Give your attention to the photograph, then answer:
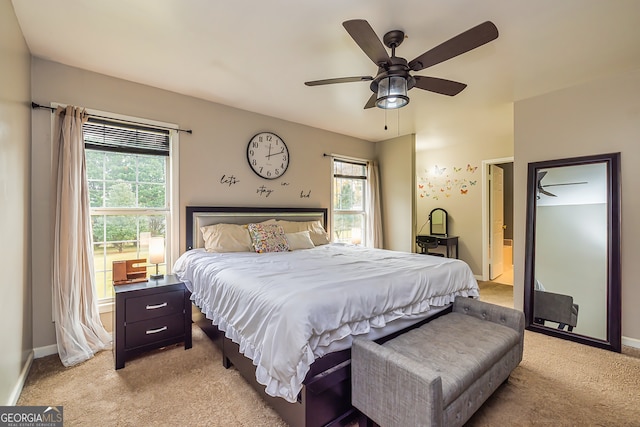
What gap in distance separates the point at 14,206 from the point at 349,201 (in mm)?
4141

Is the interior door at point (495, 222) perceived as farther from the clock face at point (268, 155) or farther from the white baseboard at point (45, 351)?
the white baseboard at point (45, 351)

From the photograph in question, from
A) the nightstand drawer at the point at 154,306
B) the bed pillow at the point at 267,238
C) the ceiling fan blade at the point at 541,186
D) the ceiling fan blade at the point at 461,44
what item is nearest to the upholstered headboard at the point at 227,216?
the bed pillow at the point at 267,238

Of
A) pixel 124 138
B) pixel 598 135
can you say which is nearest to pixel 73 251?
pixel 124 138

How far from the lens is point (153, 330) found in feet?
8.11

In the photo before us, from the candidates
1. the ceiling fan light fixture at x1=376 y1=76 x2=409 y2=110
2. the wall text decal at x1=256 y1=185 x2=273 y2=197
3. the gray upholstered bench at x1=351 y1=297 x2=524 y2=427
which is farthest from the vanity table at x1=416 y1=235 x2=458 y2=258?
the ceiling fan light fixture at x1=376 y1=76 x2=409 y2=110

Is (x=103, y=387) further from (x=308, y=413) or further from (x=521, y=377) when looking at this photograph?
(x=521, y=377)

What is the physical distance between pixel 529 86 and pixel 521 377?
2.78m

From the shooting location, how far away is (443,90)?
2.34 metres

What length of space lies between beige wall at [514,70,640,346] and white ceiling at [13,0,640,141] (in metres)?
0.20

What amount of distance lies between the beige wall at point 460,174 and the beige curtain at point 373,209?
1038 millimetres

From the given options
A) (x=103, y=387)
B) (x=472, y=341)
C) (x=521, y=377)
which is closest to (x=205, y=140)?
(x=103, y=387)

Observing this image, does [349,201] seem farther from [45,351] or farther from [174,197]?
[45,351]

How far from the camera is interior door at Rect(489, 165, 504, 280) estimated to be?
5352mm

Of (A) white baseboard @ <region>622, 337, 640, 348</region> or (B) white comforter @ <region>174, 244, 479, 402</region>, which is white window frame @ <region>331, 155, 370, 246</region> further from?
(A) white baseboard @ <region>622, 337, 640, 348</region>
